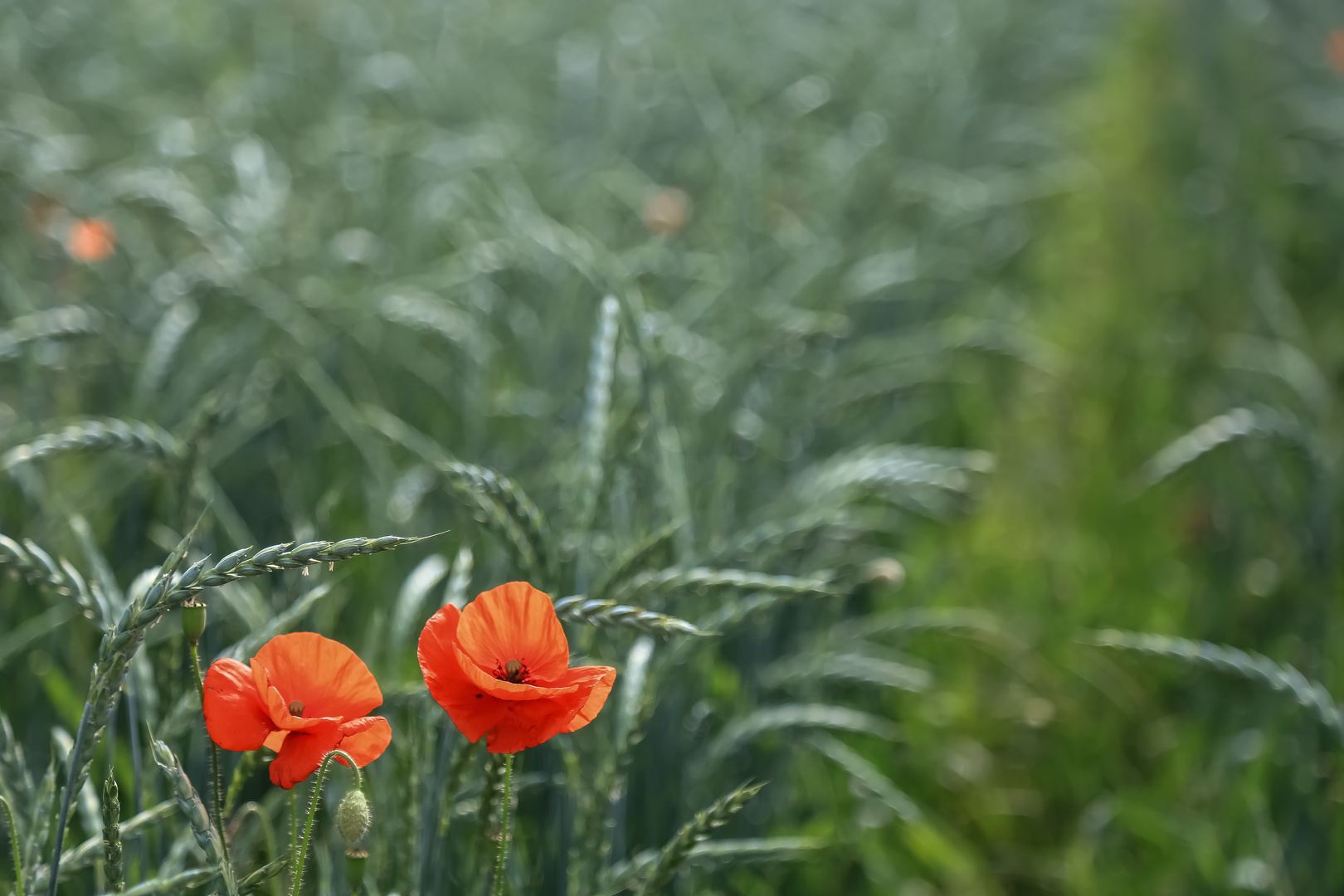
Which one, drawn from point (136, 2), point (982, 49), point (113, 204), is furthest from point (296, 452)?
point (982, 49)

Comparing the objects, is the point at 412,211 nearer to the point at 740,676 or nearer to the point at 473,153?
the point at 473,153

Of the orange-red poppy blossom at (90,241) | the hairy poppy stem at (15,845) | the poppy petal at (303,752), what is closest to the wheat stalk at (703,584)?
the poppy petal at (303,752)

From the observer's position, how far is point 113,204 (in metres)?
1.87

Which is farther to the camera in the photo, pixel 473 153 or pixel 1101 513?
pixel 1101 513

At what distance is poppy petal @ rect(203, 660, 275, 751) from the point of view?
58 centimetres

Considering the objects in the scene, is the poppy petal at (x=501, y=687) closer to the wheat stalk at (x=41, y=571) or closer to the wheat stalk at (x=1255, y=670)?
the wheat stalk at (x=41, y=571)

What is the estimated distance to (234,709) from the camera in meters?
0.59

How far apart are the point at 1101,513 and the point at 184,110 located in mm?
2444

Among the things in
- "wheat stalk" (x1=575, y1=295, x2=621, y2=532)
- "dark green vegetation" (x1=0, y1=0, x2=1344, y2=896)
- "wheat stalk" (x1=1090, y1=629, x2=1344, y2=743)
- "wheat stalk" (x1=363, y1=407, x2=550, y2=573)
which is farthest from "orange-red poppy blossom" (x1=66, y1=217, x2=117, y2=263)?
"wheat stalk" (x1=1090, y1=629, x2=1344, y2=743)

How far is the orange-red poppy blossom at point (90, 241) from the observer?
1.64 metres

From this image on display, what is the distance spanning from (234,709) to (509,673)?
15 cm

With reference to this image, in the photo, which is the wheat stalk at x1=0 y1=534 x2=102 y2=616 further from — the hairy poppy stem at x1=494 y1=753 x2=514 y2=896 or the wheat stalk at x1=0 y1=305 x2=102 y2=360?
the wheat stalk at x1=0 y1=305 x2=102 y2=360

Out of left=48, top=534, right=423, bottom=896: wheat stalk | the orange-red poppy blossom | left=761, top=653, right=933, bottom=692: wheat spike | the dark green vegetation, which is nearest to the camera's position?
left=48, top=534, right=423, bottom=896: wheat stalk

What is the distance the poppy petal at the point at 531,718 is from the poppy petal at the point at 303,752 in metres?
0.09
